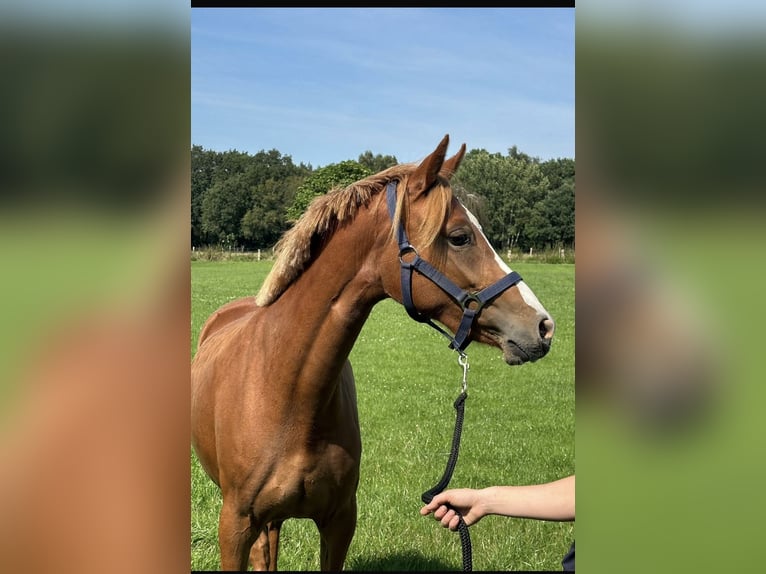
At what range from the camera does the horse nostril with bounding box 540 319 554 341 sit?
2.21 meters

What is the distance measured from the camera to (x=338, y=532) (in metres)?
2.80

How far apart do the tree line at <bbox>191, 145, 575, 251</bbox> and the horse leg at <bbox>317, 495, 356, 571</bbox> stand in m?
10.9

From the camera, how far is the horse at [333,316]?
87.3 inches

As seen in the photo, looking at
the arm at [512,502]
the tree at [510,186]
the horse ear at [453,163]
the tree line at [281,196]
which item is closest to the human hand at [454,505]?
the arm at [512,502]

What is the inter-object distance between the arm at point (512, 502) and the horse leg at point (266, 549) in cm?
211

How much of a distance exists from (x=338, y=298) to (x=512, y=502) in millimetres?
1076

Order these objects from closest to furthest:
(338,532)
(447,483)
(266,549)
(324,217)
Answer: (447,483)
(324,217)
(338,532)
(266,549)
